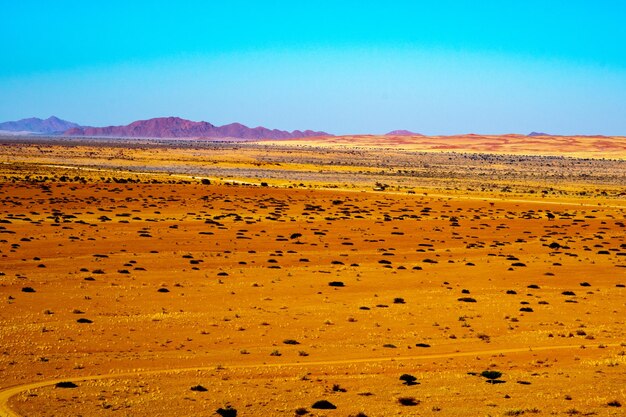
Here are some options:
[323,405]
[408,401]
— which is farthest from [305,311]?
[323,405]

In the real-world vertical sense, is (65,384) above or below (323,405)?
below

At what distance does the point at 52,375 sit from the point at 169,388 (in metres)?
2.98

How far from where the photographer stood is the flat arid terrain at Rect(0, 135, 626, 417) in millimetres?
16391

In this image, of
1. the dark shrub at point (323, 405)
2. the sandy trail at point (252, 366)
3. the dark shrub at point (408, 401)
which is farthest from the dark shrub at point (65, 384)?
the dark shrub at point (408, 401)

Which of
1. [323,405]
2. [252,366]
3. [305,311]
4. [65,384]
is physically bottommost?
[305,311]

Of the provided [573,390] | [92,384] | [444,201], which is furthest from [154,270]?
[444,201]

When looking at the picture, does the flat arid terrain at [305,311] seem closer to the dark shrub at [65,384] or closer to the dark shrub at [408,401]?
the dark shrub at [408,401]

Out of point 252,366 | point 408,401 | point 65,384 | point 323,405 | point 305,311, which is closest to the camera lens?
point 323,405

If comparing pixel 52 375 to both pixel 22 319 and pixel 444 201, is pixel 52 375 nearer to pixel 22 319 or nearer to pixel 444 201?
pixel 22 319

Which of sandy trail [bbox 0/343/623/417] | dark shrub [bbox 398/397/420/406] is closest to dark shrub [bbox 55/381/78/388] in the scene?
sandy trail [bbox 0/343/623/417]

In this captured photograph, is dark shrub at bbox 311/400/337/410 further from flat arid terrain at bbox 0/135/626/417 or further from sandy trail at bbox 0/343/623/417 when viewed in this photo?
sandy trail at bbox 0/343/623/417

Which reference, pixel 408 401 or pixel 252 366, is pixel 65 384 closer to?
pixel 252 366

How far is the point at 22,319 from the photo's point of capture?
2345cm

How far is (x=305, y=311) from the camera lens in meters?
26.6
